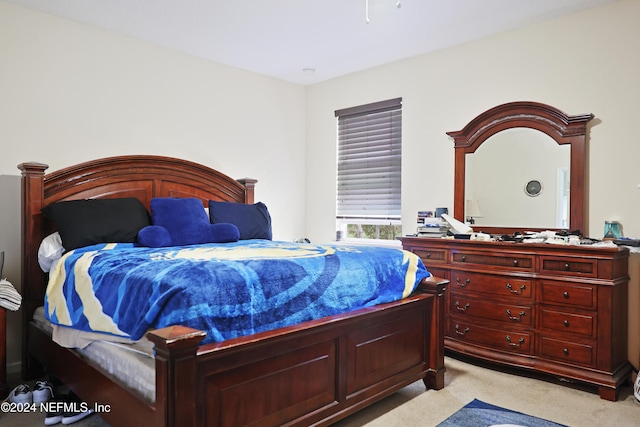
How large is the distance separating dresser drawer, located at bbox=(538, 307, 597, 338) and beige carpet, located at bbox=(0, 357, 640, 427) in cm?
37

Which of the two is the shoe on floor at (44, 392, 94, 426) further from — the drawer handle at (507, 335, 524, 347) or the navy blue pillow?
the drawer handle at (507, 335, 524, 347)

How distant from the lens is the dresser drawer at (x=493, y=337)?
302 centimetres

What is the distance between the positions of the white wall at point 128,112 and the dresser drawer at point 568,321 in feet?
8.98

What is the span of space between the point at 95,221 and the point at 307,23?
2.09 meters

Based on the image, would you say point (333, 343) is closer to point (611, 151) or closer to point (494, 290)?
point (494, 290)

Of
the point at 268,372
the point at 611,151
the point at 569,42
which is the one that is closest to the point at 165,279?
the point at 268,372

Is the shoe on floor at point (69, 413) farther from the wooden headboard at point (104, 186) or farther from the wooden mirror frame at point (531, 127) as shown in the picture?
the wooden mirror frame at point (531, 127)

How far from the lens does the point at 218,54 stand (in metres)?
4.10

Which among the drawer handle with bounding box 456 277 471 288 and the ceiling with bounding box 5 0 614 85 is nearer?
the ceiling with bounding box 5 0 614 85

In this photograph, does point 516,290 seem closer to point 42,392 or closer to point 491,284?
point 491,284

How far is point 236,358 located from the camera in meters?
1.73

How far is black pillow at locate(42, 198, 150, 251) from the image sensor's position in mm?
→ 2820

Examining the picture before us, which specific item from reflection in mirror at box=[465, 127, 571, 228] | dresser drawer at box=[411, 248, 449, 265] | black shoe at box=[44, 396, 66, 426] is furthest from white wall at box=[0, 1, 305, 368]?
reflection in mirror at box=[465, 127, 571, 228]

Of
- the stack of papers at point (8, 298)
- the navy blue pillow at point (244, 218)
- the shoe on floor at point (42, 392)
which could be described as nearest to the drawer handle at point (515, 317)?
the navy blue pillow at point (244, 218)
